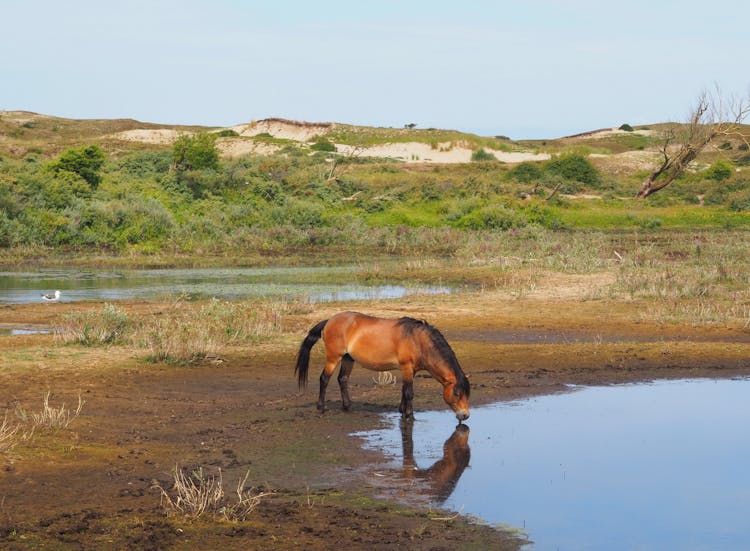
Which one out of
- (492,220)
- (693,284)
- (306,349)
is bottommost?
(693,284)

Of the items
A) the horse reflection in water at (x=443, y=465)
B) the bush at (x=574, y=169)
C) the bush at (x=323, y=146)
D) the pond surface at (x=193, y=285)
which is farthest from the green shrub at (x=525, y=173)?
the horse reflection in water at (x=443, y=465)

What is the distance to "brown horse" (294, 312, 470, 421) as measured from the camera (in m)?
11.4

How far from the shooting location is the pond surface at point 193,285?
86.0 feet

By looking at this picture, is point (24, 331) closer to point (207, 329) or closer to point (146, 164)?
point (207, 329)

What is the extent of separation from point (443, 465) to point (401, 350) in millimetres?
1924

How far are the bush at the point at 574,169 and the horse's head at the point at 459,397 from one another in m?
61.1

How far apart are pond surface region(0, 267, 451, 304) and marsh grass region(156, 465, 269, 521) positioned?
15.1 m

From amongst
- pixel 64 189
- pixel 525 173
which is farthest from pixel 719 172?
pixel 64 189

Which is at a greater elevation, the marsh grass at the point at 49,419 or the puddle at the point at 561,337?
the marsh grass at the point at 49,419

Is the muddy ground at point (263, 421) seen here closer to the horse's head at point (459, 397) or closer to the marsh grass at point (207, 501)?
the marsh grass at point (207, 501)

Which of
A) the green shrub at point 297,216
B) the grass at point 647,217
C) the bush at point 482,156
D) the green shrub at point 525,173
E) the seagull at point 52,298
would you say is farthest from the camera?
the bush at point 482,156

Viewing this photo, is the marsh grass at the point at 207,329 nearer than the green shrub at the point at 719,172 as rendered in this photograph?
Yes

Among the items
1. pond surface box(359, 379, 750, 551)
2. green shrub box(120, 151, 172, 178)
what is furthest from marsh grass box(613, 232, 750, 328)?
green shrub box(120, 151, 172, 178)

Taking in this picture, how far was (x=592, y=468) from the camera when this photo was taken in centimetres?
1005
